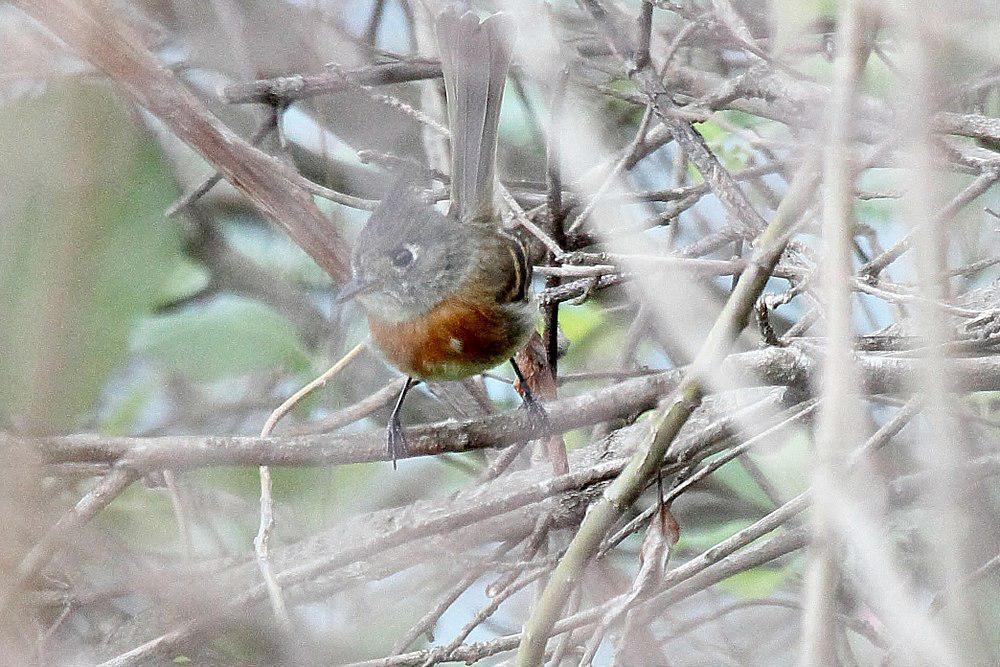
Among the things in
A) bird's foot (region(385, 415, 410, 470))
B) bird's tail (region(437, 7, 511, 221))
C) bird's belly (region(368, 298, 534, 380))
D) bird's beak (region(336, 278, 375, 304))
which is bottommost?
bird's foot (region(385, 415, 410, 470))

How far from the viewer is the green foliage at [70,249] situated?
1575mm

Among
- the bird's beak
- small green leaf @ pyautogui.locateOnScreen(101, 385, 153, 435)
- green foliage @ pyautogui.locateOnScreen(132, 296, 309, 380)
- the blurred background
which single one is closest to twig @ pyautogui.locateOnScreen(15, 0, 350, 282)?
the blurred background

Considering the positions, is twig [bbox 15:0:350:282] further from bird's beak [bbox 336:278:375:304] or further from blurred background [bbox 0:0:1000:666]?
bird's beak [bbox 336:278:375:304]

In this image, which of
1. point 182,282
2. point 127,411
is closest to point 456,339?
point 182,282

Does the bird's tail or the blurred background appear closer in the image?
the blurred background

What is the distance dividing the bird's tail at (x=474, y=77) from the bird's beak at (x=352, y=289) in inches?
18.1

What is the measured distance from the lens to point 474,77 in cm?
328

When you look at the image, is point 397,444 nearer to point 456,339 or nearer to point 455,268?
point 456,339

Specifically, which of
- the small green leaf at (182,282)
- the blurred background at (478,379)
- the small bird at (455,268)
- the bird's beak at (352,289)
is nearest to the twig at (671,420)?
the blurred background at (478,379)

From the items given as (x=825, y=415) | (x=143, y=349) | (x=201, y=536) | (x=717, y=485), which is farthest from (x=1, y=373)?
(x=717, y=485)

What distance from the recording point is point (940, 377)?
974 millimetres

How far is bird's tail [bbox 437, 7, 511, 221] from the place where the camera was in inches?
126

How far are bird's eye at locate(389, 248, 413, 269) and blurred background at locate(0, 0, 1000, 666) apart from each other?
29cm

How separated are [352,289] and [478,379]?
2.50 ft
